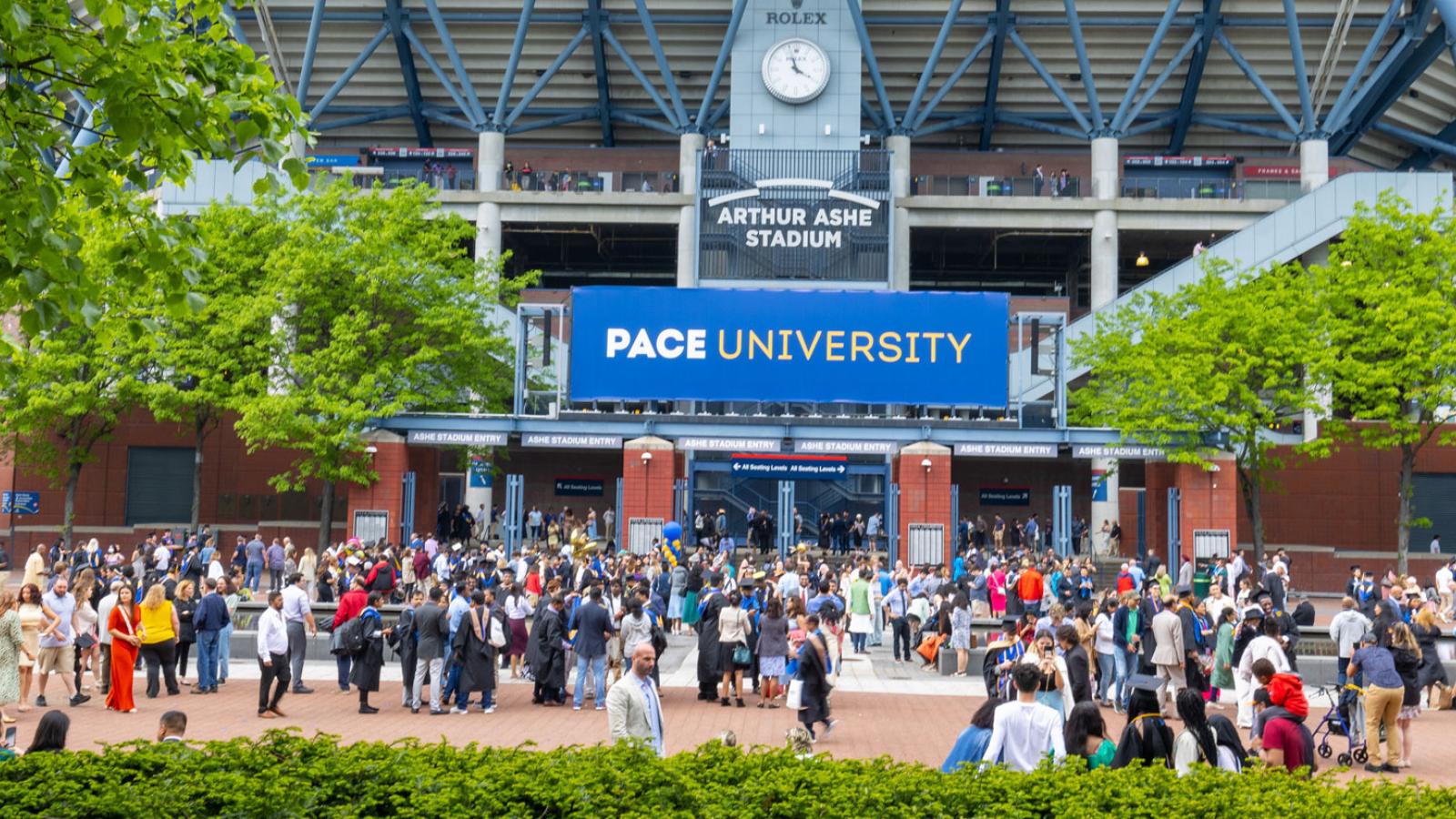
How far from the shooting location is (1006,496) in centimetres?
4984

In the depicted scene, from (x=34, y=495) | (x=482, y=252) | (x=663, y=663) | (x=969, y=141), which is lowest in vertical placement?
(x=663, y=663)

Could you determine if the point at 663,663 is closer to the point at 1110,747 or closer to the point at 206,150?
the point at 1110,747

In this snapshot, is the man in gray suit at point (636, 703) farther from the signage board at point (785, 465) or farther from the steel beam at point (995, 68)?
the steel beam at point (995, 68)

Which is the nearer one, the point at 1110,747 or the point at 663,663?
the point at 1110,747

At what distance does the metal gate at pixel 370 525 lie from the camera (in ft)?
116

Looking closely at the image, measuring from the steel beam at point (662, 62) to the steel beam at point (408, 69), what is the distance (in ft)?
28.8

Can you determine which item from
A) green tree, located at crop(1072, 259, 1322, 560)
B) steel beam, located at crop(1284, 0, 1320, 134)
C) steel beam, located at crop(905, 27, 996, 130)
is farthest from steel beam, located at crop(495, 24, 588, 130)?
green tree, located at crop(1072, 259, 1322, 560)

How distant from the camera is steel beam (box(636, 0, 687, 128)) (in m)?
48.9

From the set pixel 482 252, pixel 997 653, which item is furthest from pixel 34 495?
pixel 997 653

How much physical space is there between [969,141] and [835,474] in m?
24.5

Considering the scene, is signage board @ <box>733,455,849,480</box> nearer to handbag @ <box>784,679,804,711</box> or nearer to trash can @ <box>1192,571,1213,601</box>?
trash can @ <box>1192,571,1213,601</box>

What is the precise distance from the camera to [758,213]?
49281 millimetres

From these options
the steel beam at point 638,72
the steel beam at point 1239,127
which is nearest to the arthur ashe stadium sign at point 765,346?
the steel beam at point 638,72

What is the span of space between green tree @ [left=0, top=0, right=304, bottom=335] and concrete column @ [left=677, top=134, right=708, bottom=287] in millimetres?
40121
